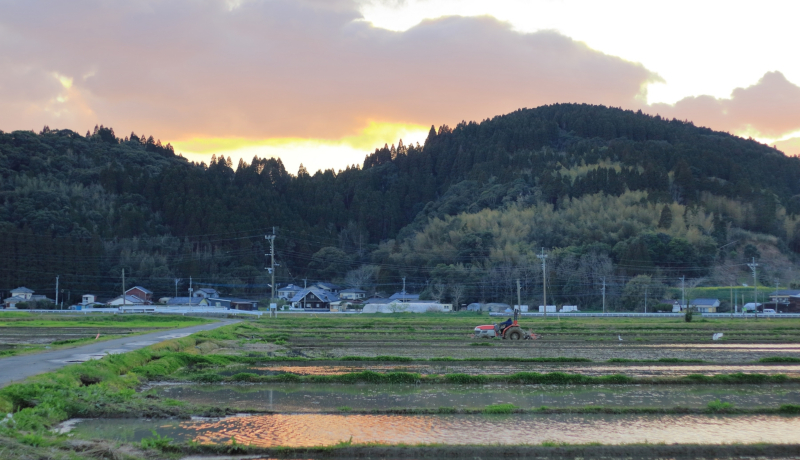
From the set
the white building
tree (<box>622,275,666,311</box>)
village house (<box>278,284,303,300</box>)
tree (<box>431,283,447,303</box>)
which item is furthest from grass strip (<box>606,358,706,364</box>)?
village house (<box>278,284,303,300</box>)

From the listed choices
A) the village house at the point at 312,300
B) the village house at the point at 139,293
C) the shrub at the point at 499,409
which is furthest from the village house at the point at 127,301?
the shrub at the point at 499,409

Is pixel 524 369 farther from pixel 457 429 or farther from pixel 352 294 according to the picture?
pixel 352 294

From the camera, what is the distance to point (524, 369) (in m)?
19.6

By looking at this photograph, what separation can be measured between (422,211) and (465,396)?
116 m

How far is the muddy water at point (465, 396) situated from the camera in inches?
547

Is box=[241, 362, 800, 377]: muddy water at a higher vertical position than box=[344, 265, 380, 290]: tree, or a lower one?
lower

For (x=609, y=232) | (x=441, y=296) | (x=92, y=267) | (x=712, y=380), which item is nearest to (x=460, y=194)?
(x=609, y=232)

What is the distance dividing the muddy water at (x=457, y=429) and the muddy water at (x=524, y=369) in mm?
6009

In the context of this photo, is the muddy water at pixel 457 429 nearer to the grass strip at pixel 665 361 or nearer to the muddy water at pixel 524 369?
the muddy water at pixel 524 369

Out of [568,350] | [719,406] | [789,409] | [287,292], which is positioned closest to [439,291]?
[287,292]

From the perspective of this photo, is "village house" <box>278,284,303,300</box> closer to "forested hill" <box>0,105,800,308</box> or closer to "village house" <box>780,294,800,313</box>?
"forested hill" <box>0,105,800,308</box>

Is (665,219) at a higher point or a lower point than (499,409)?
higher

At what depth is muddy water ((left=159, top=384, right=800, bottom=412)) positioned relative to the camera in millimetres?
13883

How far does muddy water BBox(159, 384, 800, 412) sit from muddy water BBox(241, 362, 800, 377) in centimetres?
214
